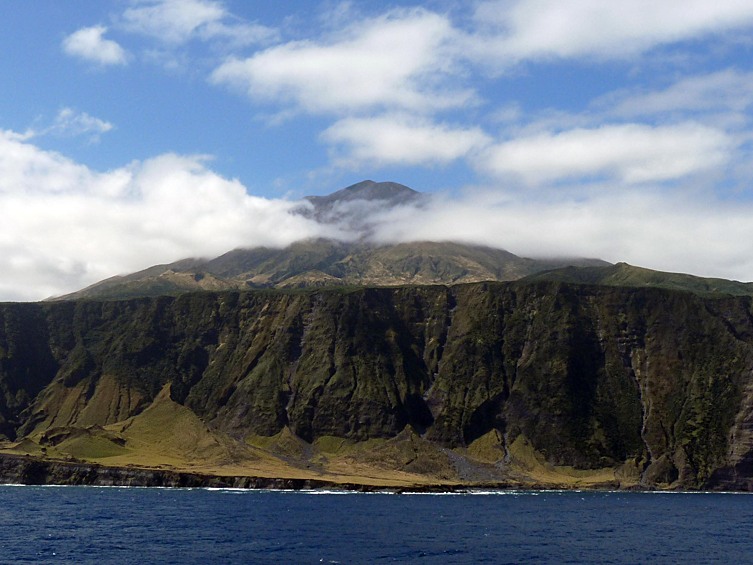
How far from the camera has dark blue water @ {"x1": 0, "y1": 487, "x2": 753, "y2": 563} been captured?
11344cm

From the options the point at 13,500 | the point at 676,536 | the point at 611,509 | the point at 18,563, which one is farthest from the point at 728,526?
the point at 13,500

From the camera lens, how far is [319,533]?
445 feet

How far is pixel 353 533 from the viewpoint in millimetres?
136125

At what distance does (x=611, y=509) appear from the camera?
199 metres

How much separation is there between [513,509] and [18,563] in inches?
4592

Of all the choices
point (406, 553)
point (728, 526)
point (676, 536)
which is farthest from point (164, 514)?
point (728, 526)

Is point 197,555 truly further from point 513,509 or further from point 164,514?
point 513,509

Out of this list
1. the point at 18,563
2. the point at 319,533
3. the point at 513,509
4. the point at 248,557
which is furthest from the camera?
the point at 513,509

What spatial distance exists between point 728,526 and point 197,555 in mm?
102844

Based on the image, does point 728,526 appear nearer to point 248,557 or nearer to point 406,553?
point 406,553

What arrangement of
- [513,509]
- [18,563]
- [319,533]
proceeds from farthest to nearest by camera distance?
1. [513,509]
2. [319,533]
3. [18,563]

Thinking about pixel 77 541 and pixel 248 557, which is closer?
pixel 248 557

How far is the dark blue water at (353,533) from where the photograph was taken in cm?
11344

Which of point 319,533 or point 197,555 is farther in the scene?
point 319,533
